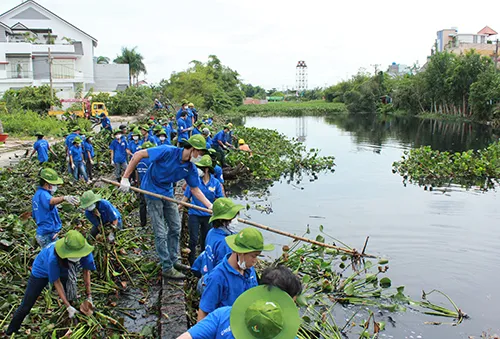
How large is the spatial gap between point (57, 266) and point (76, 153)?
7890 mm

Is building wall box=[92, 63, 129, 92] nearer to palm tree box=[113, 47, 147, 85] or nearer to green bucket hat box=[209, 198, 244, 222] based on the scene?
palm tree box=[113, 47, 147, 85]

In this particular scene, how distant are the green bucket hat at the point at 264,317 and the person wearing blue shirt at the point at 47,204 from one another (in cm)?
401

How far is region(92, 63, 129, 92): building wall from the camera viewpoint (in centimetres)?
5653

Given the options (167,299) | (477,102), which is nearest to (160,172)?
(167,299)

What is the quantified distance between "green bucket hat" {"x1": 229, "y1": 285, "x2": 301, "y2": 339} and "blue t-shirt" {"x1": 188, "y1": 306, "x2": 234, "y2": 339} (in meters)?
0.33

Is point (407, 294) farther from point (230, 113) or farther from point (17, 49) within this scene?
point (230, 113)

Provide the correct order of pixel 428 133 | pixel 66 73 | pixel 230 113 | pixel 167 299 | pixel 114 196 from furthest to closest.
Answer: pixel 230 113 → pixel 66 73 → pixel 428 133 → pixel 114 196 → pixel 167 299

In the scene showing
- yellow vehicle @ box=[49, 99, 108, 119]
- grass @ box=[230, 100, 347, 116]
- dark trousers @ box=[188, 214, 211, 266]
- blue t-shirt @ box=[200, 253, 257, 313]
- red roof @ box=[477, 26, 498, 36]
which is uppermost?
red roof @ box=[477, 26, 498, 36]

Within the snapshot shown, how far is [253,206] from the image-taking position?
13.0 meters

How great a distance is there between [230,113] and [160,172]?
170 feet

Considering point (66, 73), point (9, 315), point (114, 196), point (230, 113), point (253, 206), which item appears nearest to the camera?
point (9, 315)

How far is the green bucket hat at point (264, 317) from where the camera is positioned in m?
2.24

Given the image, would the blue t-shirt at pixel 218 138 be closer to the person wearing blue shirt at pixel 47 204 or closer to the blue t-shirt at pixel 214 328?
the person wearing blue shirt at pixel 47 204

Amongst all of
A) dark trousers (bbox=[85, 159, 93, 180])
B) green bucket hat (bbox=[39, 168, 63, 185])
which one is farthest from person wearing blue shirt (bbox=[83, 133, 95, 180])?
green bucket hat (bbox=[39, 168, 63, 185])
